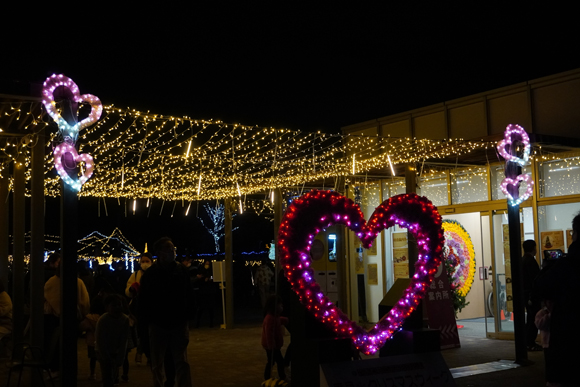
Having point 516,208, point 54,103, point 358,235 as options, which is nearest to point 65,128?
point 54,103

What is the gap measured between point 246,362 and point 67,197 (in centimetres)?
502

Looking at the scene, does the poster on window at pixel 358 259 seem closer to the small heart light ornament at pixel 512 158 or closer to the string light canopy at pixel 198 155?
the string light canopy at pixel 198 155

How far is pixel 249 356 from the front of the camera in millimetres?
10859

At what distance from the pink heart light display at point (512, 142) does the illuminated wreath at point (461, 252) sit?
4.74 metres

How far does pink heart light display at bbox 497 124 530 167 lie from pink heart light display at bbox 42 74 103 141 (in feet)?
19.4

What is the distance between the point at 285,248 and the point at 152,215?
34.9 meters

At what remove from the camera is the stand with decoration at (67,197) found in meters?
6.13

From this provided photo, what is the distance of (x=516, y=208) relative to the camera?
373 inches

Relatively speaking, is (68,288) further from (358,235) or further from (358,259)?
(358,259)

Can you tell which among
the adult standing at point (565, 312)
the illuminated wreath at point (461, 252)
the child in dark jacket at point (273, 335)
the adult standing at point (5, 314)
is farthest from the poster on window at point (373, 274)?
the adult standing at point (565, 312)

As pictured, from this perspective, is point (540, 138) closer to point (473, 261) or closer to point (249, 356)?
point (473, 261)

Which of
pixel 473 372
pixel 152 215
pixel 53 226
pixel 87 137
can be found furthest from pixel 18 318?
pixel 152 215

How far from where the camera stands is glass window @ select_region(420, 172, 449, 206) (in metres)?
14.1

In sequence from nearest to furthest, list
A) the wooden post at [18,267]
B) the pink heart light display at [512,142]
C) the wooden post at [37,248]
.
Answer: the wooden post at [37,248]
the wooden post at [18,267]
the pink heart light display at [512,142]
